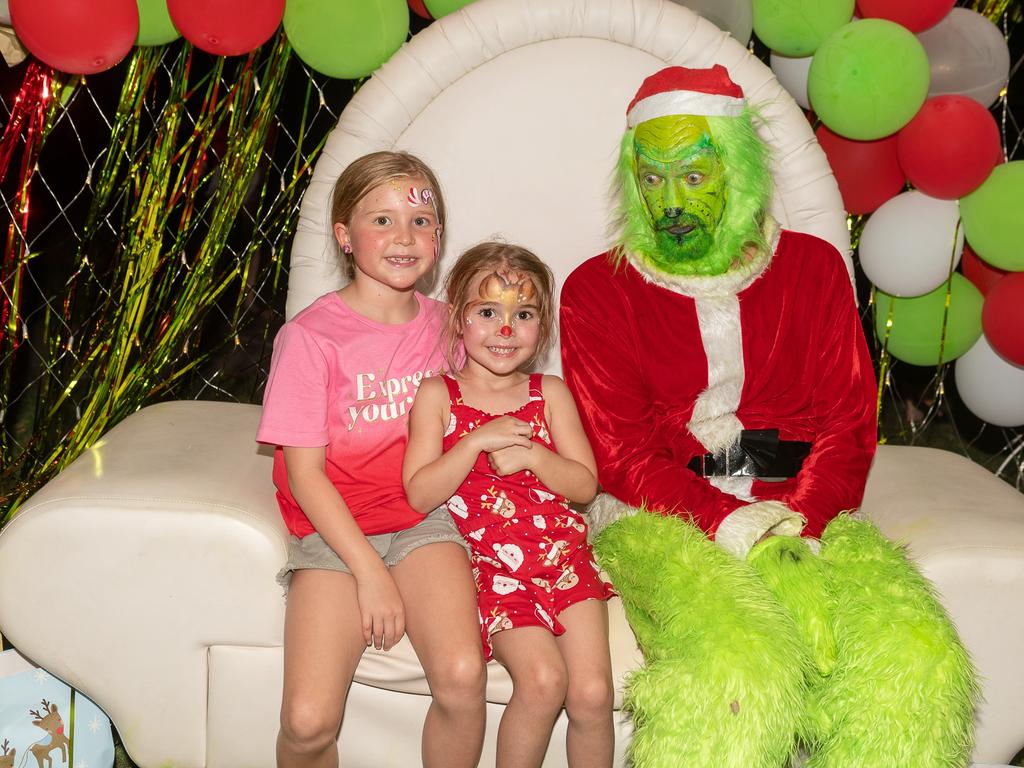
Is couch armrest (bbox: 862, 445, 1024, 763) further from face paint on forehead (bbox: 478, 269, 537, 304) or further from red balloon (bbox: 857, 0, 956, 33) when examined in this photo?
red balloon (bbox: 857, 0, 956, 33)

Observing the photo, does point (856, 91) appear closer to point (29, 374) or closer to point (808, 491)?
point (808, 491)

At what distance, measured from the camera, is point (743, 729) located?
1424 mm

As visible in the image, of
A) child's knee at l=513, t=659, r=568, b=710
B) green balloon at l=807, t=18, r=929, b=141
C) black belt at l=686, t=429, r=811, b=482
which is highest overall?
green balloon at l=807, t=18, r=929, b=141

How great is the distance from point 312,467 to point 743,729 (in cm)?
70

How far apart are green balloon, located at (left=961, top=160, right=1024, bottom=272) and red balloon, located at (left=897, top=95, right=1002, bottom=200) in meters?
0.03

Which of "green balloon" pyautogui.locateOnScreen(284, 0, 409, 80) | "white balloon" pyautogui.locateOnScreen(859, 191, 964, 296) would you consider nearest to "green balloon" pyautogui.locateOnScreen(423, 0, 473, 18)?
"green balloon" pyautogui.locateOnScreen(284, 0, 409, 80)

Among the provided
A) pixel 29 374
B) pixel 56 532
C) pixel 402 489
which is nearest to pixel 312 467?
pixel 402 489

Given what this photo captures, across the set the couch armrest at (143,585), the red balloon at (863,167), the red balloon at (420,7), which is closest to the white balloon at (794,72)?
the red balloon at (863,167)

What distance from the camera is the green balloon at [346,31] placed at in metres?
2.10

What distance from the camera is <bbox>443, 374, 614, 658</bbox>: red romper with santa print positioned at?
166 cm

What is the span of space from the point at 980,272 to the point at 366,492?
4.98ft

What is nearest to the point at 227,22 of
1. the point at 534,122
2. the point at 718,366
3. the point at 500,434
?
the point at 534,122

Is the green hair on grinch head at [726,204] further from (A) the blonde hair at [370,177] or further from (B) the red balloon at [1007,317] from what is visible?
(B) the red balloon at [1007,317]

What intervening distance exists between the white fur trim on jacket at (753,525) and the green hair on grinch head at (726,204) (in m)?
0.39
